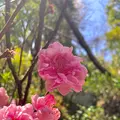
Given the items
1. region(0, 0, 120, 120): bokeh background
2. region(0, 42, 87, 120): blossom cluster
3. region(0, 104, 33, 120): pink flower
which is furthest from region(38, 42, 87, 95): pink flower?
region(0, 0, 120, 120): bokeh background

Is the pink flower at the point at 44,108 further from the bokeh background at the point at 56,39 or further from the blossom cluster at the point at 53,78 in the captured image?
the bokeh background at the point at 56,39

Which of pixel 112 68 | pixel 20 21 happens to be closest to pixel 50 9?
pixel 20 21

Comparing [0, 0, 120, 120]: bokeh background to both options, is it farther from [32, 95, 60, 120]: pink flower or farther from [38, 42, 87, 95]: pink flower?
[32, 95, 60, 120]: pink flower

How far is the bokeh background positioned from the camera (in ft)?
7.16

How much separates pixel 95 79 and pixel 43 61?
5.31 metres

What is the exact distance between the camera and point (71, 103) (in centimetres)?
786

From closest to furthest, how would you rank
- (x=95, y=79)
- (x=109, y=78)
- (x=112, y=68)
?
(x=109, y=78) < (x=95, y=79) < (x=112, y=68)

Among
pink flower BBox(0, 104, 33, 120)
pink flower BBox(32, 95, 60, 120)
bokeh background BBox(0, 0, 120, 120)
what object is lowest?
bokeh background BBox(0, 0, 120, 120)

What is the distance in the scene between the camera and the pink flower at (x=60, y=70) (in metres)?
1.26

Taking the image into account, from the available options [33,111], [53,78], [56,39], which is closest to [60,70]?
[53,78]

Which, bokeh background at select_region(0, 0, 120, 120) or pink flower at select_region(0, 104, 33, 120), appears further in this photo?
bokeh background at select_region(0, 0, 120, 120)

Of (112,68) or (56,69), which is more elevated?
(56,69)

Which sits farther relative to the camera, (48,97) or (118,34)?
(118,34)

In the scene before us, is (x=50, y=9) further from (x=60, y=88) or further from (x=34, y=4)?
(x=60, y=88)
